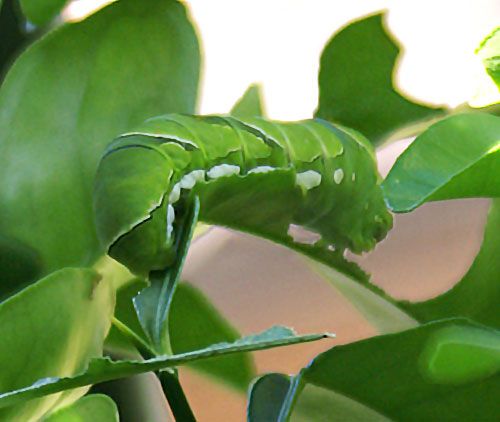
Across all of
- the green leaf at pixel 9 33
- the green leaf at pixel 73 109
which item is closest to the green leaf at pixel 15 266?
the green leaf at pixel 73 109

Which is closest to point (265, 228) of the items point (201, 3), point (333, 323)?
point (333, 323)

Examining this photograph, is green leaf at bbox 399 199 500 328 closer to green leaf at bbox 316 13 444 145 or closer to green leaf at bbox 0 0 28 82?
green leaf at bbox 316 13 444 145

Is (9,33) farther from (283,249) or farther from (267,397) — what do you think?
(283,249)

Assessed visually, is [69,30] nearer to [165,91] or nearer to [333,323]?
[165,91]

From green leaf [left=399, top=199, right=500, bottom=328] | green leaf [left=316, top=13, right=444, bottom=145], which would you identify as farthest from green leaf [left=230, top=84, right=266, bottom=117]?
green leaf [left=399, top=199, right=500, bottom=328]

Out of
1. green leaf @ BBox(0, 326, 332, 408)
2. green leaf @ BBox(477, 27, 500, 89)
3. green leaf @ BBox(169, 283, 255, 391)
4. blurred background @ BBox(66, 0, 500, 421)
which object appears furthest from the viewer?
blurred background @ BBox(66, 0, 500, 421)

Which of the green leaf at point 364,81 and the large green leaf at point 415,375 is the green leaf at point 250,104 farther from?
the large green leaf at point 415,375

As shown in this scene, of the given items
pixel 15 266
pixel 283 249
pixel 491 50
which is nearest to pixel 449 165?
pixel 491 50
